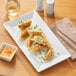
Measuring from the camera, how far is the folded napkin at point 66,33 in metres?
1.82

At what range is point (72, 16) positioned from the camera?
2039 mm

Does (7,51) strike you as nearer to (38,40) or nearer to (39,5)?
(38,40)

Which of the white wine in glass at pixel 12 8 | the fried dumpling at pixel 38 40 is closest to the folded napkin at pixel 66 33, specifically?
the fried dumpling at pixel 38 40

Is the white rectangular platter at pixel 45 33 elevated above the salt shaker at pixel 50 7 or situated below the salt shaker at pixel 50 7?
below

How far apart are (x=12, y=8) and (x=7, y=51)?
372mm

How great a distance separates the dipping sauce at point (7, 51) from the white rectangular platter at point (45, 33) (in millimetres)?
71

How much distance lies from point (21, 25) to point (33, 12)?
6.5 inches

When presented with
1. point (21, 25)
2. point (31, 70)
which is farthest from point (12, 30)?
point (31, 70)

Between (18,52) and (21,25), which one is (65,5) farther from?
(18,52)

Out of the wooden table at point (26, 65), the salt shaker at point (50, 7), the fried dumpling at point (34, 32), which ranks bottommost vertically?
the wooden table at point (26, 65)

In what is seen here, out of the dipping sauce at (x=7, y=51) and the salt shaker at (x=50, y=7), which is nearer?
the dipping sauce at (x=7, y=51)

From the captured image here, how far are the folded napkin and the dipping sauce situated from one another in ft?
1.13

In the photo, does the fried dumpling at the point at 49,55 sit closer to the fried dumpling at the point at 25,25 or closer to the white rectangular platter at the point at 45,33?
the white rectangular platter at the point at 45,33

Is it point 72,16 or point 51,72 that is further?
point 72,16
